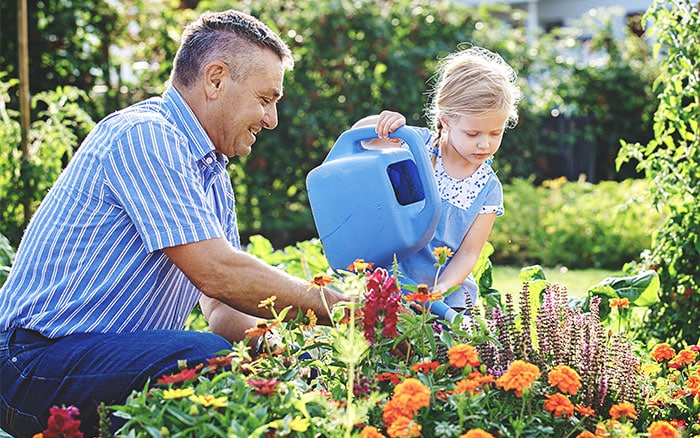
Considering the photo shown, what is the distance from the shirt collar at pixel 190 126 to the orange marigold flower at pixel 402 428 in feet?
3.20

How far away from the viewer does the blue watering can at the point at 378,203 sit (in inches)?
91.7

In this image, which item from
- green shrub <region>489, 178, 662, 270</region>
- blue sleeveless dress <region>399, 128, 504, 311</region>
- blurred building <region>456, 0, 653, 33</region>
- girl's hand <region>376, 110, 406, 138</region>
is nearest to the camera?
girl's hand <region>376, 110, 406, 138</region>

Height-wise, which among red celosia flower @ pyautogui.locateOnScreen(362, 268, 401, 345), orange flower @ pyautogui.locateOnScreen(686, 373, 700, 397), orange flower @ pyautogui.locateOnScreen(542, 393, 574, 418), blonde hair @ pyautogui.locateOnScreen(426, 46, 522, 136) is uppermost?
blonde hair @ pyautogui.locateOnScreen(426, 46, 522, 136)

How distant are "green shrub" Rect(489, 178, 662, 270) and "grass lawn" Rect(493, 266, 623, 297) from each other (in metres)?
0.15

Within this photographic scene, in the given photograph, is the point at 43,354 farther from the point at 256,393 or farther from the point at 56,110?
the point at 56,110

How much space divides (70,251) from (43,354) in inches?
9.7

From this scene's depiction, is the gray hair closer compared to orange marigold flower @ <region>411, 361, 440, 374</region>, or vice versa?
orange marigold flower @ <region>411, 361, 440, 374</region>

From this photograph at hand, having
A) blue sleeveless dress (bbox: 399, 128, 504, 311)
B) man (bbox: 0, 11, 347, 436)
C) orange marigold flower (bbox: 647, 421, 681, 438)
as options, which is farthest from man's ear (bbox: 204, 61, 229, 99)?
orange marigold flower (bbox: 647, 421, 681, 438)

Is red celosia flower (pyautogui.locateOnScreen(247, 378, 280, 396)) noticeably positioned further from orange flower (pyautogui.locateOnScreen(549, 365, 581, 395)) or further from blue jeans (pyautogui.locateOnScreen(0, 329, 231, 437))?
orange flower (pyautogui.locateOnScreen(549, 365, 581, 395))

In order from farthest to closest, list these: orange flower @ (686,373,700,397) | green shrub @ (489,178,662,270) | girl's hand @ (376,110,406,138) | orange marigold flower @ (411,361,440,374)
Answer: green shrub @ (489,178,662,270)
girl's hand @ (376,110,406,138)
orange flower @ (686,373,700,397)
orange marigold flower @ (411,361,440,374)

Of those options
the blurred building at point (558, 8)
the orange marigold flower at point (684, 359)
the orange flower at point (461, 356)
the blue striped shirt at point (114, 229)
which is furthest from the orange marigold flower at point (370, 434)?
the blurred building at point (558, 8)

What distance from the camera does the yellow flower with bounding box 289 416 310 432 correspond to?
1572mm

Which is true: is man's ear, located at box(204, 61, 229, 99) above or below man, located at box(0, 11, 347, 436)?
above

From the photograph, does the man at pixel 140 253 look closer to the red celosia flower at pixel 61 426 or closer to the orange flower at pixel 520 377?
the red celosia flower at pixel 61 426
